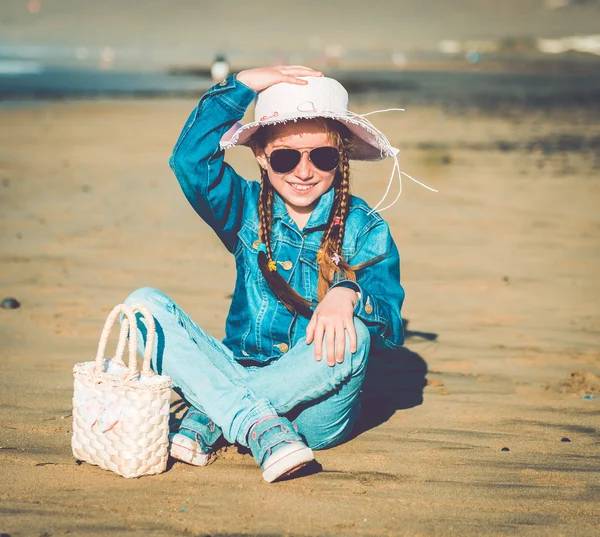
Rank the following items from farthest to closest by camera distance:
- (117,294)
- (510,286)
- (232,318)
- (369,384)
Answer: (510,286) < (117,294) < (369,384) < (232,318)

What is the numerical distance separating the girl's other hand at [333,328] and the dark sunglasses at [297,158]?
64cm

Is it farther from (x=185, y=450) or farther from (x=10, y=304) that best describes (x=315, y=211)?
(x=10, y=304)

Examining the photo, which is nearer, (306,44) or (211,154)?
(211,154)

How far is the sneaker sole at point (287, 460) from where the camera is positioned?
337cm

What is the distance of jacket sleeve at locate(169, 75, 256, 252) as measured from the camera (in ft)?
12.4

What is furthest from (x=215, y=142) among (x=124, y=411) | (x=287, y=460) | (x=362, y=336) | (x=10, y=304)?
(x=10, y=304)

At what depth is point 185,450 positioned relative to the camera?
3.60 metres

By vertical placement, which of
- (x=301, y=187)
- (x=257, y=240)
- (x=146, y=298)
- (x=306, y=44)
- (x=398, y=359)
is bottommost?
(x=398, y=359)

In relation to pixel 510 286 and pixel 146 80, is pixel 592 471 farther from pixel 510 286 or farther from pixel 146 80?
pixel 146 80

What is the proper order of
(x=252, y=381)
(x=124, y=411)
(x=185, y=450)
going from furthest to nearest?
(x=252, y=381) → (x=185, y=450) → (x=124, y=411)

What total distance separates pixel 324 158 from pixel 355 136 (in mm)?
265

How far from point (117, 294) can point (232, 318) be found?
2.49m

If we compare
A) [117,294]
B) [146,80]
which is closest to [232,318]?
[117,294]

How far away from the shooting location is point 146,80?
36.8 meters
